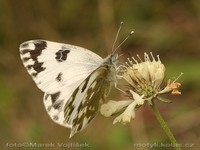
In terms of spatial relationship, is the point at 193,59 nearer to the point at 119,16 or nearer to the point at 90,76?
the point at 119,16

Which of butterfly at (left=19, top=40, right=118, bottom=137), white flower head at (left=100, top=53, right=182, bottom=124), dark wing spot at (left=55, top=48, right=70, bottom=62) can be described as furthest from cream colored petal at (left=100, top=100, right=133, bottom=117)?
dark wing spot at (left=55, top=48, right=70, bottom=62)

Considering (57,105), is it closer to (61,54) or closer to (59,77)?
(59,77)

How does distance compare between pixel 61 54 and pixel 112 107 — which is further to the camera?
pixel 61 54

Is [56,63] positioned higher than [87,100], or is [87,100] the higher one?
[56,63]

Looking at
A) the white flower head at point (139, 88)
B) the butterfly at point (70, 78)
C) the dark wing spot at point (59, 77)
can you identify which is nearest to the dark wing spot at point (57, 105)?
the butterfly at point (70, 78)

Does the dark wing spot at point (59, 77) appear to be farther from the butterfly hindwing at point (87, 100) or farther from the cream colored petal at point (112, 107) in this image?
the cream colored petal at point (112, 107)

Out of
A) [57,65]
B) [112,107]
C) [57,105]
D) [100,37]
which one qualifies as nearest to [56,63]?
[57,65]

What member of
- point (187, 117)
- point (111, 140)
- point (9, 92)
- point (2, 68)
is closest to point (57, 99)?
point (111, 140)
